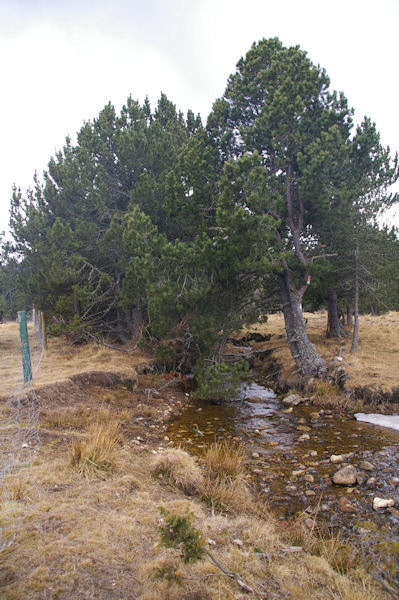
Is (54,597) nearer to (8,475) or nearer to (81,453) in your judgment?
(8,475)

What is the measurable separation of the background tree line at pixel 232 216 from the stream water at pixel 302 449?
2375mm

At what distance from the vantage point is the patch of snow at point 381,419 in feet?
28.2

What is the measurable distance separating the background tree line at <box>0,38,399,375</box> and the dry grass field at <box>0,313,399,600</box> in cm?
519

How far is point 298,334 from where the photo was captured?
12297 mm

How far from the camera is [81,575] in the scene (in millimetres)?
3139

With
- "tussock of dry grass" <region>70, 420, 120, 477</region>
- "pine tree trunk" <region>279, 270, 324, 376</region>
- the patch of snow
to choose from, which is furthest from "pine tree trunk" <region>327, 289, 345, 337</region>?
"tussock of dry grass" <region>70, 420, 120, 477</region>

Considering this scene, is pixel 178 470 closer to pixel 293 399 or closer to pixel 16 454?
pixel 16 454

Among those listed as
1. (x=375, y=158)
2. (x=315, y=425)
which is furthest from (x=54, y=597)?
(x=375, y=158)

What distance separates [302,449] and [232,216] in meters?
6.10

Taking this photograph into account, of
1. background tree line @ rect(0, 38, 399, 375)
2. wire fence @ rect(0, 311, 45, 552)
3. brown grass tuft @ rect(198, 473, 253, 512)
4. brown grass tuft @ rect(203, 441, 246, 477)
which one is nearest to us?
wire fence @ rect(0, 311, 45, 552)

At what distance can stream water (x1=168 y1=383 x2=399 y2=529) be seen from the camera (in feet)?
17.4

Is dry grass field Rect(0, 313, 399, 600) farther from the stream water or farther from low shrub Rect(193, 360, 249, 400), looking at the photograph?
low shrub Rect(193, 360, 249, 400)

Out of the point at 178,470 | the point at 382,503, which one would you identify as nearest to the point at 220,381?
the point at 178,470

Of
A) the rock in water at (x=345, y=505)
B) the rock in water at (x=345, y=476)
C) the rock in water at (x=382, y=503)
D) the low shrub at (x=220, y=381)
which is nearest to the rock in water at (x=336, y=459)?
the rock in water at (x=345, y=476)
